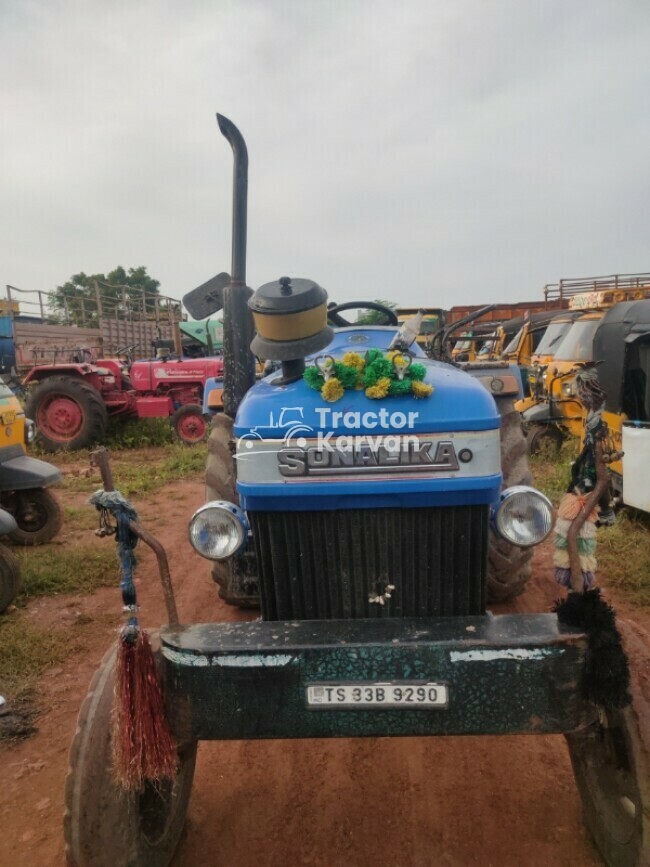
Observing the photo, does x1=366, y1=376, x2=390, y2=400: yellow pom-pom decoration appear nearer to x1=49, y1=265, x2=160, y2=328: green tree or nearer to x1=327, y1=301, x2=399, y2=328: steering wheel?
x1=327, y1=301, x2=399, y2=328: steering wheel

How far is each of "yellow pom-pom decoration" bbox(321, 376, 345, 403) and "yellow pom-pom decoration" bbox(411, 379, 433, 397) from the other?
265 millimetres

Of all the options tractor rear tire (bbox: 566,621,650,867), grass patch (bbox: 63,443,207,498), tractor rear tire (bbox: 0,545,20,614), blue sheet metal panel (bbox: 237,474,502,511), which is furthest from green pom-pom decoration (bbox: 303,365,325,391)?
grass patch (bbox: 63,443,207,498)

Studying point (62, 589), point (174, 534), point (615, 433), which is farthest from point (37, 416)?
point (615, 433)

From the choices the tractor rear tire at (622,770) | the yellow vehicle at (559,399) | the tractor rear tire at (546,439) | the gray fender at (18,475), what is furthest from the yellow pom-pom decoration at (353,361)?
the tractor rear tire at (546,439)

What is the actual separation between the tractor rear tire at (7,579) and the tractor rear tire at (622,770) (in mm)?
3797

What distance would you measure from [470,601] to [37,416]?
1046cm

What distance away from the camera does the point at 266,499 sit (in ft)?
8.00

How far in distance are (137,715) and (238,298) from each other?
185cm

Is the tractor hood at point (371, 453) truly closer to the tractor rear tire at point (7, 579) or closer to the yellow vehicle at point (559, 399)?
the tractor rear tire at point (7, 579)

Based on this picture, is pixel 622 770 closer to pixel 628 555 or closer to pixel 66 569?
pixel 628 555

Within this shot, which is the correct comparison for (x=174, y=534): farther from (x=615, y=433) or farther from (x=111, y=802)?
(x=111, y=802)

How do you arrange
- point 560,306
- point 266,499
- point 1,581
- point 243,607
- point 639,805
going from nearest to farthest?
point 639,805, point 266,499, point 243,607, point 1,581, point 560,306

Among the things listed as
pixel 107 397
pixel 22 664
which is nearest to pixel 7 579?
pixel 22 664

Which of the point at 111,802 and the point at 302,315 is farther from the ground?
the point at 302,315
